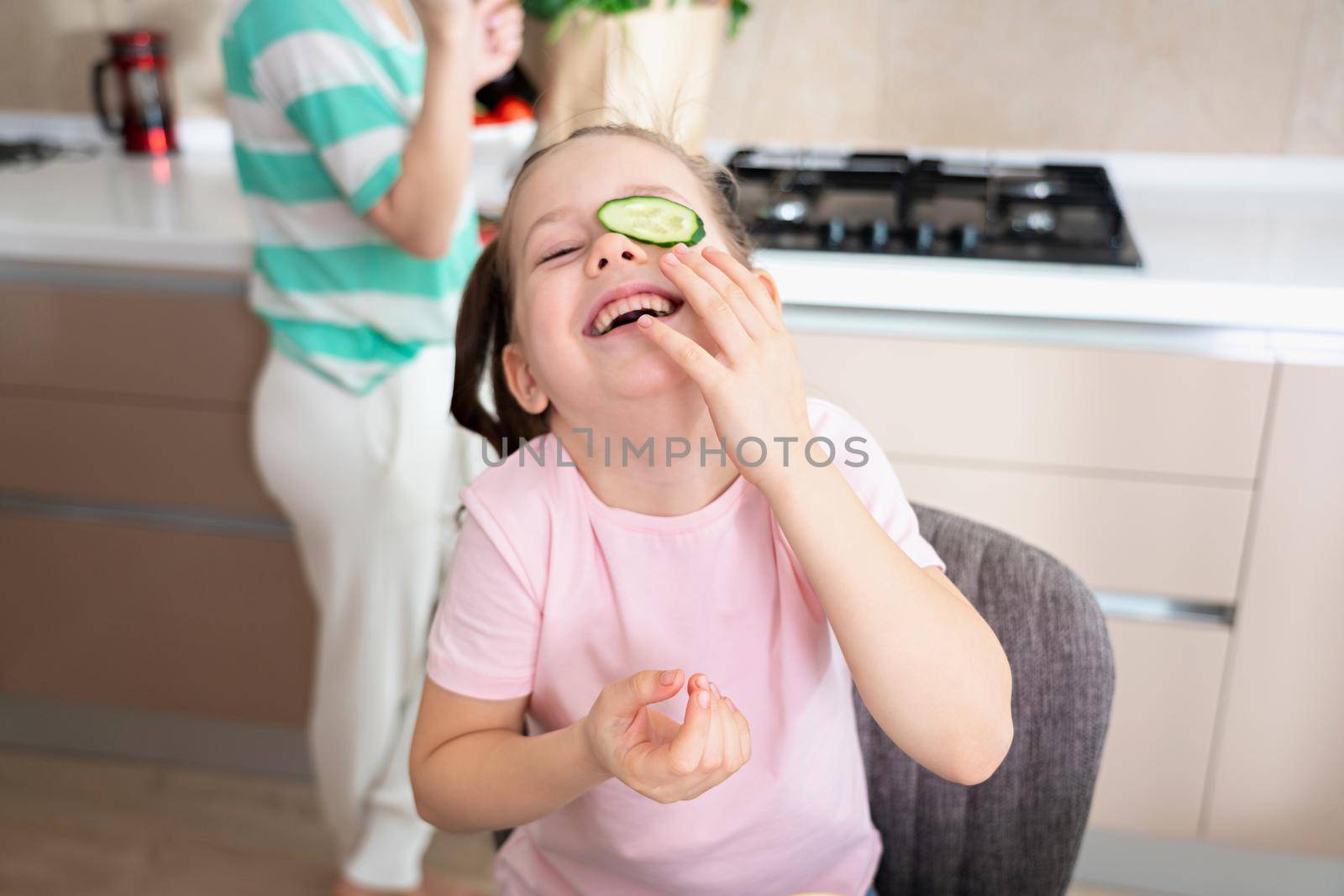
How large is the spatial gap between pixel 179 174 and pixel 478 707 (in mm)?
1700

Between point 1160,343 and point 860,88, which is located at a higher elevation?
point 860,88

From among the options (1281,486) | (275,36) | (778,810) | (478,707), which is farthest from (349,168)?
(1281,486)

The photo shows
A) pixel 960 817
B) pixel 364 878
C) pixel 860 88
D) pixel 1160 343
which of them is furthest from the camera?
pixel 860 88

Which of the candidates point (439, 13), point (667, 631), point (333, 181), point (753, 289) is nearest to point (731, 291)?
point (753, 289)

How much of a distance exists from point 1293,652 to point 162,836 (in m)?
1.80

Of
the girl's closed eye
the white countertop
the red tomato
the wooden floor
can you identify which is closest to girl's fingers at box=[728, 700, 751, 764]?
the girl's closed eye

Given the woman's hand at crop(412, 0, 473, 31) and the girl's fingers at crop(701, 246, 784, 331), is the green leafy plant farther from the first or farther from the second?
the girl's fingers at crop(701, 246, 784, 331)

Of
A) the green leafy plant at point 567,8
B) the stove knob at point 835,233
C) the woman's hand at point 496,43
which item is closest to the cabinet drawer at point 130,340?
the woman's hand at point 496,43

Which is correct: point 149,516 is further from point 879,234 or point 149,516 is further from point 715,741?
point 715,741

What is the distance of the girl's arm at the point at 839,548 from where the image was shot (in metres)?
0.70

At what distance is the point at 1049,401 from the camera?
1670 millimetres

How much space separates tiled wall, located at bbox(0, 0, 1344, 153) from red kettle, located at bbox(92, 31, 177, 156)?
0.41 feet

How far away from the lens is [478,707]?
84 centimetres

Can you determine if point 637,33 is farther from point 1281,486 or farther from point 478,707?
point 478,707
